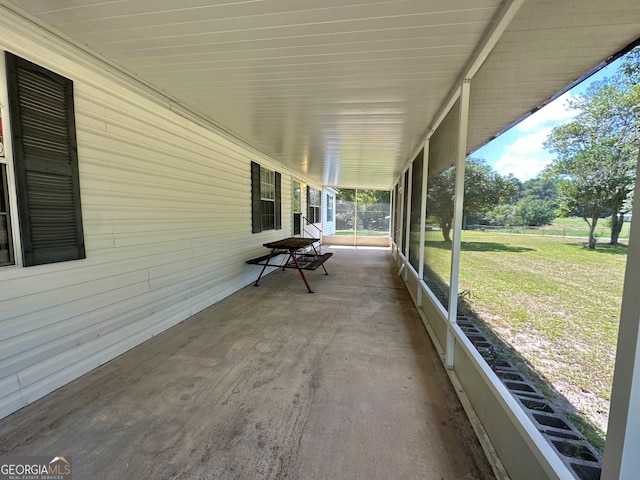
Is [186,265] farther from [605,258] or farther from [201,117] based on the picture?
[605,258]

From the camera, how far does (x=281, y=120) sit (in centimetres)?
375

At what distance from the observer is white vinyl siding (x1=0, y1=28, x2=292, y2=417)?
6.55ft

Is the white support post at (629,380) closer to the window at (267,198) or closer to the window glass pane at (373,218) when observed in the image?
the window at (267,198)

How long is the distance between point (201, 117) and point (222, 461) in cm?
378

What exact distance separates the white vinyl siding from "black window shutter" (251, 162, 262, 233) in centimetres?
118

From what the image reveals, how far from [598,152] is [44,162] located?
327 centimetres

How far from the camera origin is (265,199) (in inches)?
248

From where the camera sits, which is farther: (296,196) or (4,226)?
(296,196)

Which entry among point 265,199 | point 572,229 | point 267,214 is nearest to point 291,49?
point 572,229

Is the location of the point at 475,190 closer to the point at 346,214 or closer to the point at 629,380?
→ the point at 629,380

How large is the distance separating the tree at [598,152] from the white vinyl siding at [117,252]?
328cm

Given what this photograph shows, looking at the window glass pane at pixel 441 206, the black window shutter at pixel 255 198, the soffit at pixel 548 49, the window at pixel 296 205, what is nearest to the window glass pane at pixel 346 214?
the window at pixel 296 205

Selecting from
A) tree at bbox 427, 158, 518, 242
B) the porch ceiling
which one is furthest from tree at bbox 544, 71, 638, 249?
tree at bbox 427, 158, 518, 242
